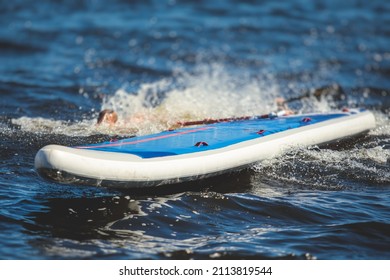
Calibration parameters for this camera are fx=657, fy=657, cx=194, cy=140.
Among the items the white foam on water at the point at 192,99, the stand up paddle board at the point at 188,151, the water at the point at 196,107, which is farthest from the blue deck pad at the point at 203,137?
the white foam on water at the point at 192,99

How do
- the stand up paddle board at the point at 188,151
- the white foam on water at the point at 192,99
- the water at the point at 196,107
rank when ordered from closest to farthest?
1. the stand up paddle board at the point at 188,151
2. the water at the point at 196,107
3. the white foam on water at the point at 192,99

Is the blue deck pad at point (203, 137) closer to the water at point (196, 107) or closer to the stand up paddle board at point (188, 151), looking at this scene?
the stand up paddle board at point (188, 151)

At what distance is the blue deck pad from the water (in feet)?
1.39

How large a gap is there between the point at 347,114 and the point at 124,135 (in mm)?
3081

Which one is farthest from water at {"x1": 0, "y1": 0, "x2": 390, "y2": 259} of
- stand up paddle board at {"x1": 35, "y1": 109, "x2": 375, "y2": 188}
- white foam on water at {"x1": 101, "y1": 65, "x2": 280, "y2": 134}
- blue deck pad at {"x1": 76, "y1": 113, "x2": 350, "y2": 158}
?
blue deck pad at {"x1": 76, "y1": 113, "x2": 350, "y2": 158}

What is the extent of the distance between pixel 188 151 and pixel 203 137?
2.19 ft

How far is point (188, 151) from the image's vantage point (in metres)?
6.47

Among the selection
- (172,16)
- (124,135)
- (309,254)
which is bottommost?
(309,254)

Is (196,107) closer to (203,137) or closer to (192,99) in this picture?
(192,99)

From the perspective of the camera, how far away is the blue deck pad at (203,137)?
629 cm

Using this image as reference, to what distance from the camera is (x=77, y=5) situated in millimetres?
19141

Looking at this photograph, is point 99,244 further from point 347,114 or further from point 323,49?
point 323,49

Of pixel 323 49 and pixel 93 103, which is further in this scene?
pixel 323 49
